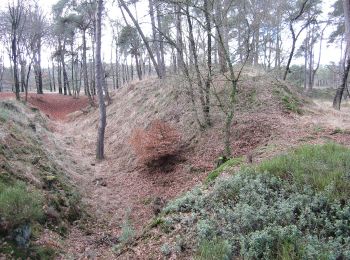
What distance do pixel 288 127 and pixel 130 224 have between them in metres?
5.81

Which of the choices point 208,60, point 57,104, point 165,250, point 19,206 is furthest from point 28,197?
point 57,104

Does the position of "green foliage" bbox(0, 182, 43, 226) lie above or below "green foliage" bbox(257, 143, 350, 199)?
below

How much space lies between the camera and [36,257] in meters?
5.16

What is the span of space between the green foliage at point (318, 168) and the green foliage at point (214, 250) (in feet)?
5.69

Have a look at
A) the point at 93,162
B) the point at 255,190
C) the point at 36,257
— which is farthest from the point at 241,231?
the point at 93,162

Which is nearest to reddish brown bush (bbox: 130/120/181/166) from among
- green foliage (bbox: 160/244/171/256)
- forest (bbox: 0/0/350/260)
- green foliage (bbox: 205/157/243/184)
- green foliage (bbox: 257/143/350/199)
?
forest (bbox: 0/0/350/260)

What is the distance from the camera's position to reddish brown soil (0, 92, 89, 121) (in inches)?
1172

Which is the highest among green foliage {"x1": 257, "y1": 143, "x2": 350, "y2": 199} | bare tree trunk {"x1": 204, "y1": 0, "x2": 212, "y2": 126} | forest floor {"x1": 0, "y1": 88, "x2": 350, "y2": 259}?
bare tree trunk {"x1": 204, "y1": 0, "x2": 212, "y2": 126}

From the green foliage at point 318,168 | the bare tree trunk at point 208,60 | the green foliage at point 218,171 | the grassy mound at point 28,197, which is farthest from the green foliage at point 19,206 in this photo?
the bare tree trunk at point 208,60

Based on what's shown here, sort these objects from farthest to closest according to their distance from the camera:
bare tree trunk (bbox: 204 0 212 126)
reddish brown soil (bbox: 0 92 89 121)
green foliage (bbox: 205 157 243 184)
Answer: reddish brown soil (bbox: 0 92 89 121) < bare tree trunk (bbox: 204 0 212 126) < green foliage (bbox: 205 157 243 184)

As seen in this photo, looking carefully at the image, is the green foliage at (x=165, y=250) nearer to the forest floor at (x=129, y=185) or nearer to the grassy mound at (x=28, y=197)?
the forest floor at (x=129, y=185)

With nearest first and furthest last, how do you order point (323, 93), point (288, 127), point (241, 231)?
1. point (241, 231)
2. point (288, 127)
3. point (323, 93)

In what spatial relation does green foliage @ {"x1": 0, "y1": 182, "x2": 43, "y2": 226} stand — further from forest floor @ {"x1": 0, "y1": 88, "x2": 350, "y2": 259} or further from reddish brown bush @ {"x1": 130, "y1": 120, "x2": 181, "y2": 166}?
reddish brown bush @ {"x1": 130, "y1": 120, "x2": 181, "y2": 166}

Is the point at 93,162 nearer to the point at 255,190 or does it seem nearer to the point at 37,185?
the point at 37,185
